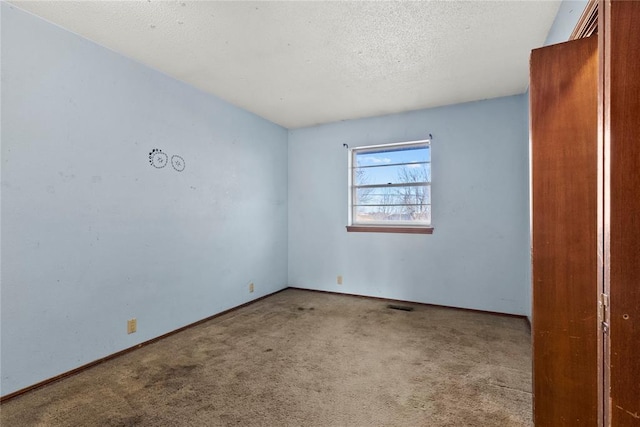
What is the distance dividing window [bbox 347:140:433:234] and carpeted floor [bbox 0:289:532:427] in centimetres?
135

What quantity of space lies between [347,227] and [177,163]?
2.32m

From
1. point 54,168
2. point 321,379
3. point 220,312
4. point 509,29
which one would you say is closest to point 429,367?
point 321,379

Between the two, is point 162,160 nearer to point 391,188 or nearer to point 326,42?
point 326,42

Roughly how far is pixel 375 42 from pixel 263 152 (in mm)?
2300

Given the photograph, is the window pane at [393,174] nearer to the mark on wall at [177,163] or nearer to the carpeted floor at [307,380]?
the carpeted floor at [307,380]

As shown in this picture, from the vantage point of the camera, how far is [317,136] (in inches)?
178

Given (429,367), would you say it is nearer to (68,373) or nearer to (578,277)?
(578,277)

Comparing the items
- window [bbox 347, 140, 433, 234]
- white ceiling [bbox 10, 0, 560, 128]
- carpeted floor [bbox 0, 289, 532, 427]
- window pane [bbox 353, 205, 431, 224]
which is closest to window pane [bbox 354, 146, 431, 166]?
window [bbox 347, 140, 433, 234]

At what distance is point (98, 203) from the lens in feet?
7.77

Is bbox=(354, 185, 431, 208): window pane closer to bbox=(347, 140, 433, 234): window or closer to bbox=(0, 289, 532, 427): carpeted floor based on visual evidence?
bbox=(347, 140, 433, 234): window

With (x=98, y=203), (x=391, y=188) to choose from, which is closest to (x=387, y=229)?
(x=391, y=188)

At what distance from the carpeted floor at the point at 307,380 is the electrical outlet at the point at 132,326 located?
195 millimetres

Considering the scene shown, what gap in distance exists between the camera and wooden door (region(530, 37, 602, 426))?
1392 mm

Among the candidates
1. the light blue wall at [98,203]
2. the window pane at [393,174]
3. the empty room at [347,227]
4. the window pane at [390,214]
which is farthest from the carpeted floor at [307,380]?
the window pane at [393,174]
